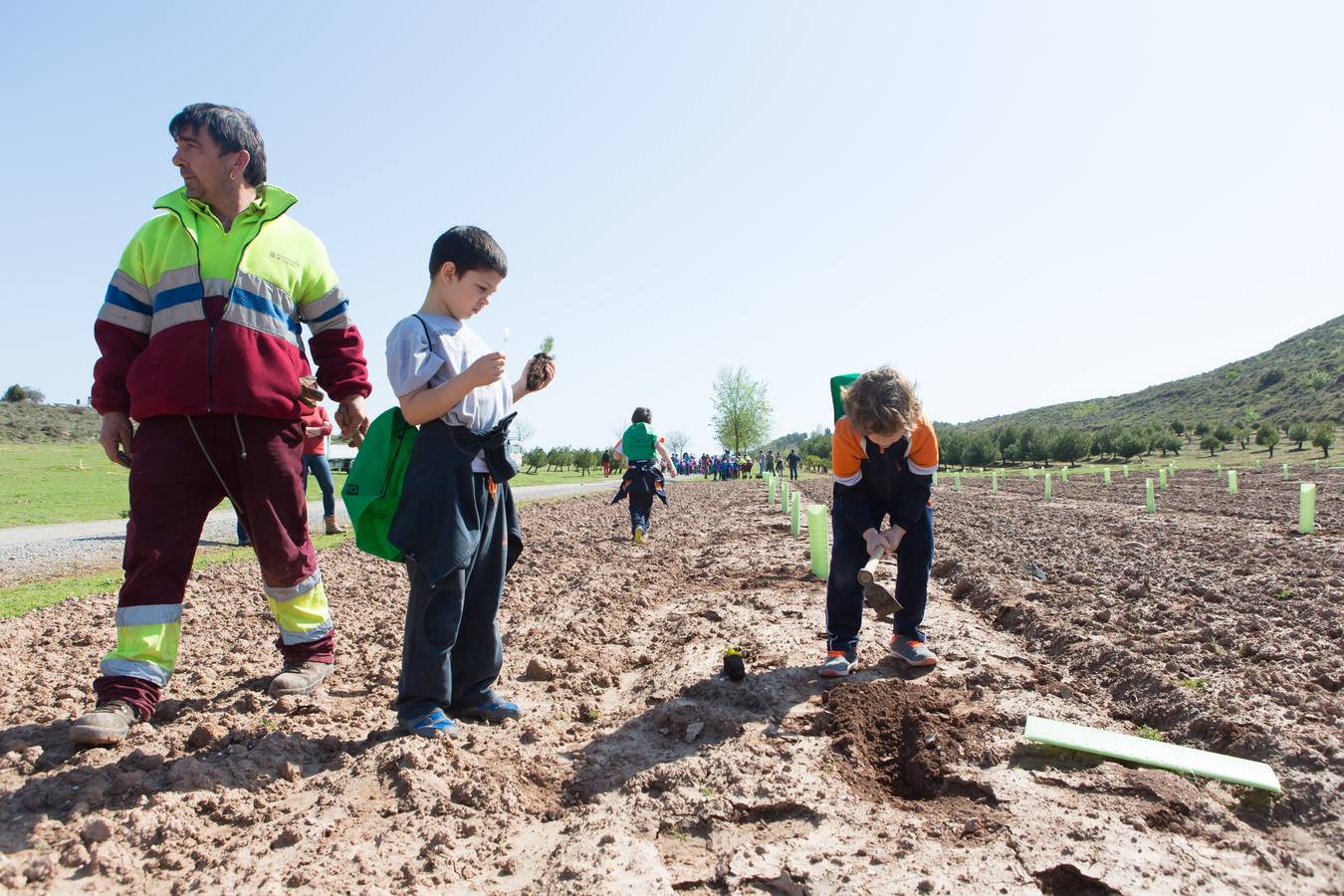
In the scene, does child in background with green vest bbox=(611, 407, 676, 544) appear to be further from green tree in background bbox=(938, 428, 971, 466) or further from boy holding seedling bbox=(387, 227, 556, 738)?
green tree in background bbox=(938, 428, 971, 466)

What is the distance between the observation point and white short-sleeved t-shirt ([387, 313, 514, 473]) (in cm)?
266

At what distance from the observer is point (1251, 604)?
4824 mm

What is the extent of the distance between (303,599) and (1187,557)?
7.16 meters

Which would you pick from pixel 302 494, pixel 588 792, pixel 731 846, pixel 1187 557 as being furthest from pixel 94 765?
pixel 1187 557

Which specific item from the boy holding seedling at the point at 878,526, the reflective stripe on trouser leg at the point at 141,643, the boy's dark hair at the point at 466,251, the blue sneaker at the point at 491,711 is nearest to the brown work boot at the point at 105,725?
the reflective stripe on trouser leg at the point at 141,643

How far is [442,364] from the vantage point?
270 centimetres

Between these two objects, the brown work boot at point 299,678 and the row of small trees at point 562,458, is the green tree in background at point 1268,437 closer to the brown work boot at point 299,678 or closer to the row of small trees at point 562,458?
the row of small trees at point 562,458

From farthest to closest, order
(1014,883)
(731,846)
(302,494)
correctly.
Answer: (302,494)
(731,846)
(1014,883)

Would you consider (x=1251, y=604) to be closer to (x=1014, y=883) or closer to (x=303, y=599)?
(x=1014, y=883)

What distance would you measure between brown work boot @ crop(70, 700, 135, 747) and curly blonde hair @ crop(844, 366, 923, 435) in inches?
120

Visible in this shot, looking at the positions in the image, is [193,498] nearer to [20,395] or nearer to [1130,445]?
[1130,445]

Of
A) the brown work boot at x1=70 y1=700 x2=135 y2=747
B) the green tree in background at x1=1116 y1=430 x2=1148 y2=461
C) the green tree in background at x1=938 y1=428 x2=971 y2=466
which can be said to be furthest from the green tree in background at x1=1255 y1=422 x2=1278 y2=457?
the brown work boot at x1=70 y1=700 x2=135 y2=747

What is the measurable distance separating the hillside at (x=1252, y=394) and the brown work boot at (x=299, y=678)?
222 feet

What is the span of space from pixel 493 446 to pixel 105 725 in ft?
5.06
